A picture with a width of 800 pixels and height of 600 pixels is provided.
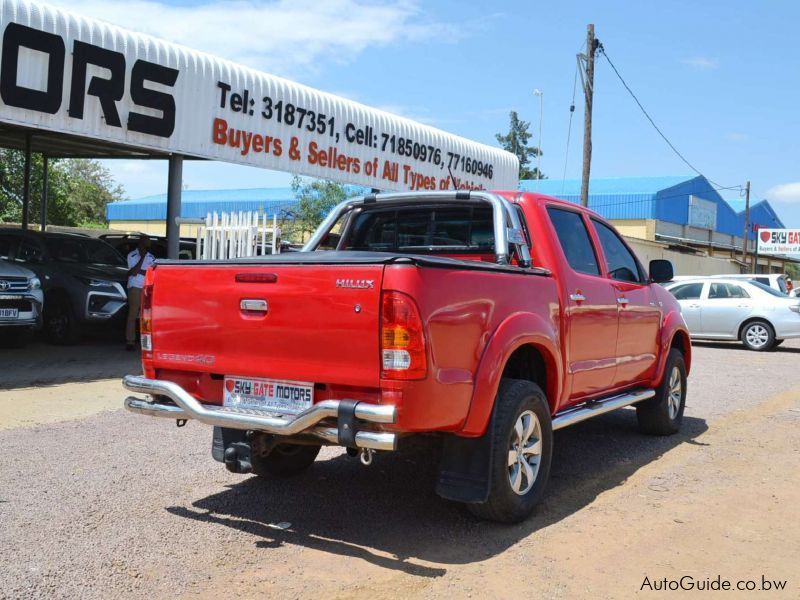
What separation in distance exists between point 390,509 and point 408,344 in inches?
66.5

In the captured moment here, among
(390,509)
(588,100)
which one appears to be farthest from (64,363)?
(588,100)

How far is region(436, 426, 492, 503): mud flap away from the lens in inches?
181

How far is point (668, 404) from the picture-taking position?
770 cm

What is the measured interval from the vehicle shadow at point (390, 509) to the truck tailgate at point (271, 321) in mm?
1002

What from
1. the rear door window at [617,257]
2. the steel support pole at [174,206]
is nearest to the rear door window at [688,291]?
the steel support pole at [174,206]

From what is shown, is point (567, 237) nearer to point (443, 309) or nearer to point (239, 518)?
point (443, 309)

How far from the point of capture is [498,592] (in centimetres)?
402

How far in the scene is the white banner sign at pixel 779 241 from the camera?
57375 millimetres

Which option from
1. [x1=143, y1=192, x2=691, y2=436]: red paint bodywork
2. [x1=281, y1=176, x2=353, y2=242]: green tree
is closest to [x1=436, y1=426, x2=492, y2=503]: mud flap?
[x1=143, y1=192, x2=691, y2=436]: red paint bodywork

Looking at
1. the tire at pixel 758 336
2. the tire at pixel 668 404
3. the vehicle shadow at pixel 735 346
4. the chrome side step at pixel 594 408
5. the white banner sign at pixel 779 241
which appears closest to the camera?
the chrome side step at pixel 594 408

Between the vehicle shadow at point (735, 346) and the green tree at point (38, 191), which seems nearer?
the vehicle shadow at point (735, 346)

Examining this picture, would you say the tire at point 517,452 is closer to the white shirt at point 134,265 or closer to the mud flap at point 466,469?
the mud flap at point 466,469

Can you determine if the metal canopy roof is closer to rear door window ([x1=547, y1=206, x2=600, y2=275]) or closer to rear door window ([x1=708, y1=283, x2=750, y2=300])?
rear door window ([x1=547, y1=206, x2=600, y2=275])

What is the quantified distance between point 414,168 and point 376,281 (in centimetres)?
1455
